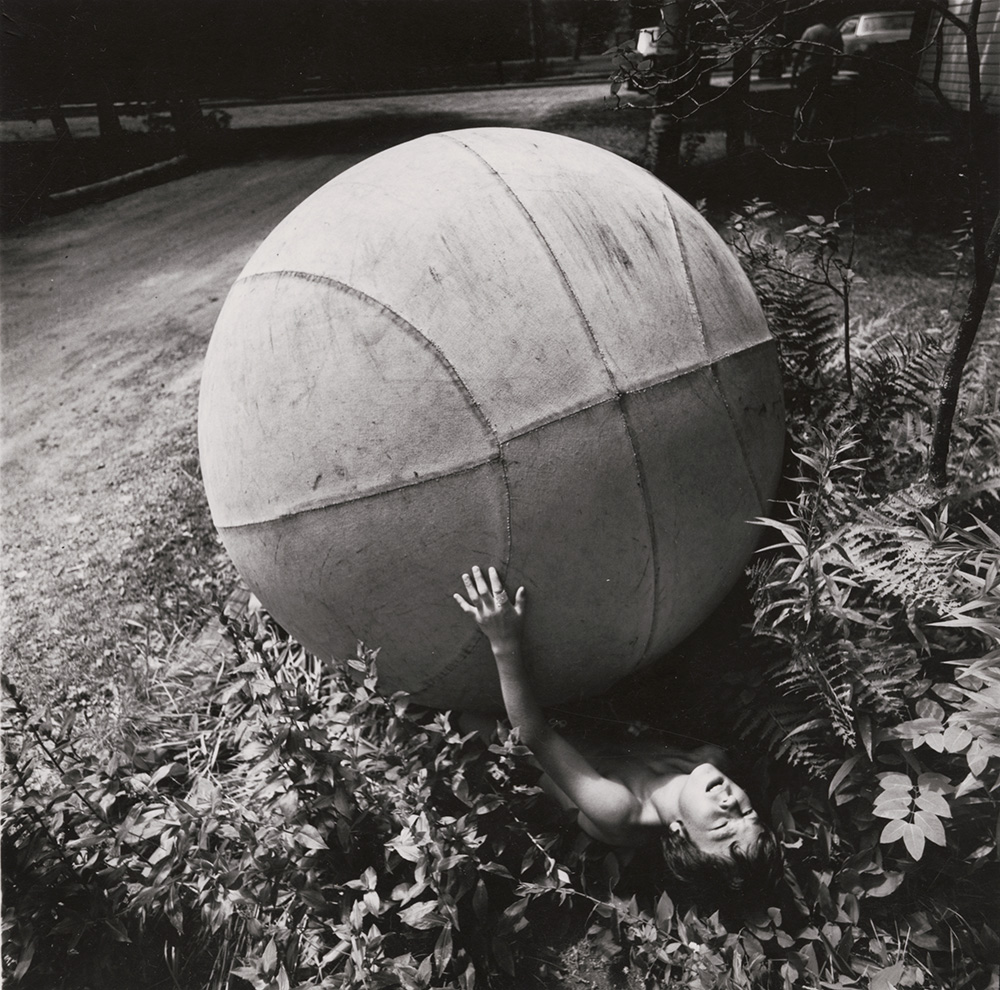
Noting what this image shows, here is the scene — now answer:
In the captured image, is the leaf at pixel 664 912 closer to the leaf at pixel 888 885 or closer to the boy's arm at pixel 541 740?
the boy's arm at pixel 541 740

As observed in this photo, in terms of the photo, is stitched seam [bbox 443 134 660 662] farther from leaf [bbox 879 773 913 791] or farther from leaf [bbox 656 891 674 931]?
leaf [bbox 656 891 674 931]

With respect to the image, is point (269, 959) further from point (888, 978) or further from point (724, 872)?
point (888, 978)

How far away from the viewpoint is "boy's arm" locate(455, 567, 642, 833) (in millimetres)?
2570

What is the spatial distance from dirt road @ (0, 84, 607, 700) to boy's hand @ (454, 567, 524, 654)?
2649 millimetres

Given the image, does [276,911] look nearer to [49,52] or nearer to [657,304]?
[657,304]

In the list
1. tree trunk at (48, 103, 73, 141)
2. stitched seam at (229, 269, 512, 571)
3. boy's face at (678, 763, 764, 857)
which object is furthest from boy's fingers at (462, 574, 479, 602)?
tree trunk at (48, 103, 73, 141)

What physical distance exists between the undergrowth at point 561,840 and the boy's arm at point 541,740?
0.34 feet

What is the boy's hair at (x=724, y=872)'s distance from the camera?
2533 mm

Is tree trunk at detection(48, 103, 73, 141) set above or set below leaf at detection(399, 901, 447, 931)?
above

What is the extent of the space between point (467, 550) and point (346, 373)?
27.2 inches

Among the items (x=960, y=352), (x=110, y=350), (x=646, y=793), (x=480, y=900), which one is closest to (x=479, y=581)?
(x=646, y=793)

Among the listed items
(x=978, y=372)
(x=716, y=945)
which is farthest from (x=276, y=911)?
(x=978, y=372)

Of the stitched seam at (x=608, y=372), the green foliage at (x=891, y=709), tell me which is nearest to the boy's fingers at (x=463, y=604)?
the stitched seam at (x=608, y=372)

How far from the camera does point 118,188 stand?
Answer: 8.05m
